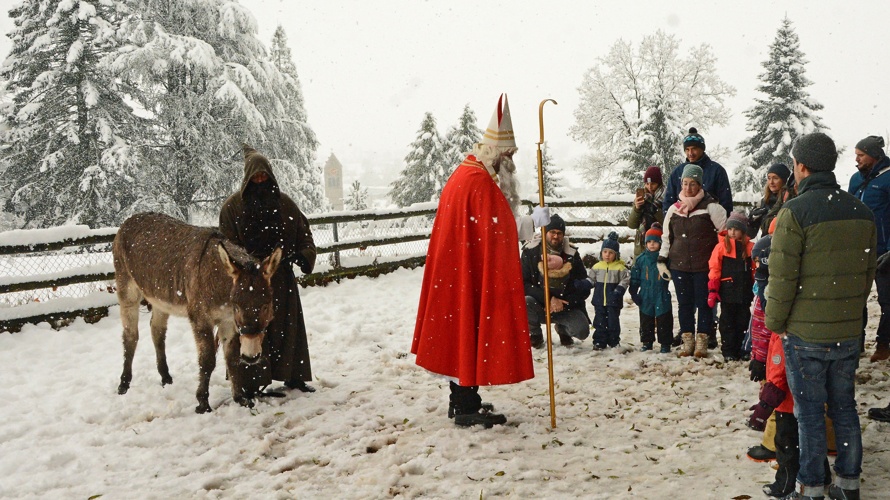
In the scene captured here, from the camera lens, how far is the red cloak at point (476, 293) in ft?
13.5

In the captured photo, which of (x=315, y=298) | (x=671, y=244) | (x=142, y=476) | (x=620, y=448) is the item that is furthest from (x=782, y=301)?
(x=315, y=298)

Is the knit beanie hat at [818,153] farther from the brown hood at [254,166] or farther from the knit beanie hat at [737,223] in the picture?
the brown hood at [254,166]

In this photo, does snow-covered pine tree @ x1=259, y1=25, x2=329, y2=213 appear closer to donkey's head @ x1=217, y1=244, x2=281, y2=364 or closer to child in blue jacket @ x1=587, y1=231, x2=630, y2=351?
child in blue jacket @ x1=587, y1=231, x2=630, y2=351

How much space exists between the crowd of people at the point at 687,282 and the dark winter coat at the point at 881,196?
1cm

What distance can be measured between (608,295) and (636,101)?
24.3 m

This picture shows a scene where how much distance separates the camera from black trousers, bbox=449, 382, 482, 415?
4.35 metres

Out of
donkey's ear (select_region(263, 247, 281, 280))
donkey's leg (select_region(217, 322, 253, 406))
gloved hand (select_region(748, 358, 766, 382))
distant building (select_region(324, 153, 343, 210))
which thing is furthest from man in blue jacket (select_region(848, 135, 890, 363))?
distant building (select_region(324, 153, 343, 210))

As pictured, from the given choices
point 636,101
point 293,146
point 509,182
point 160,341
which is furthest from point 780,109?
point 160,341

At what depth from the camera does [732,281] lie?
5500 millimetres

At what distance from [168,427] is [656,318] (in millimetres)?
4899

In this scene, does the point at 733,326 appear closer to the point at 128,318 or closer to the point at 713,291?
the point at 713,291

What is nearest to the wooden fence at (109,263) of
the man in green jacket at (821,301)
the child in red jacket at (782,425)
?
the child in red jacket at (782,425)

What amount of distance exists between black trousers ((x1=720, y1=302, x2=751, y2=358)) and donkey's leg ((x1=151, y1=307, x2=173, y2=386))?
5.60 metres

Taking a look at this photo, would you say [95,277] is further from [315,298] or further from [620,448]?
[620,448]
